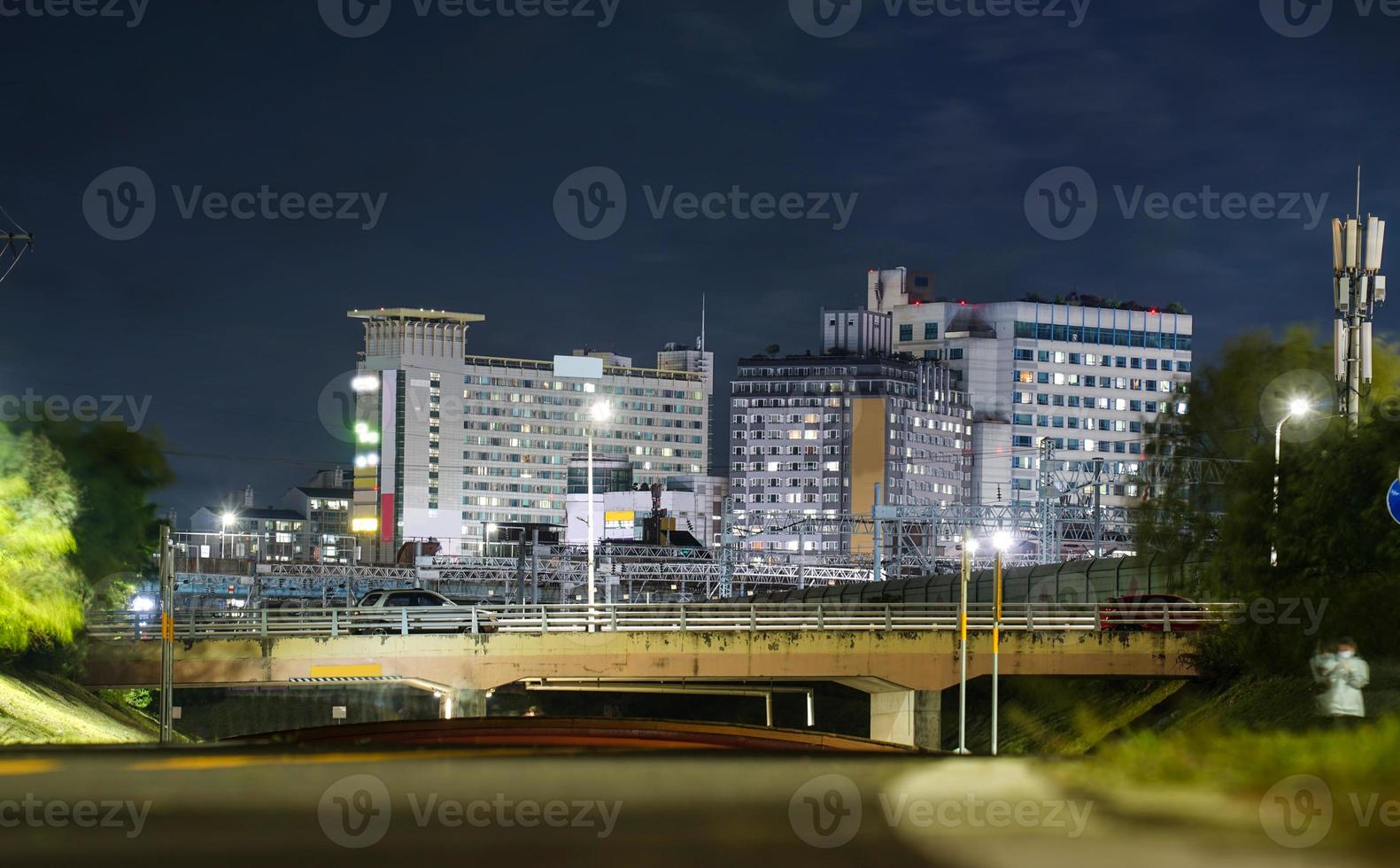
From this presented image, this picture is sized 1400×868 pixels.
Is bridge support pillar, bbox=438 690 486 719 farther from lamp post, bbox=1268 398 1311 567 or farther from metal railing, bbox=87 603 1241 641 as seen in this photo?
lamp post, bbox=1268 398 1311 567

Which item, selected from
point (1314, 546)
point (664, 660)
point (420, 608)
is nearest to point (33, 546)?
point (420, 608)

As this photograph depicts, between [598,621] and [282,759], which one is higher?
[282,759]

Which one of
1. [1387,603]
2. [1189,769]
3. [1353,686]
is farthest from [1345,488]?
[1189,769]

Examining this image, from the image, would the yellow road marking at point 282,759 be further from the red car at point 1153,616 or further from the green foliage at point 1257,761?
the red car at point 1153,616

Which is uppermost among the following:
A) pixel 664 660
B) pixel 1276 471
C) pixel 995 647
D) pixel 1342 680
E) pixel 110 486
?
pixel 1276 471

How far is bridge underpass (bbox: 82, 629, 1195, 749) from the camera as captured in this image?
4438 cm

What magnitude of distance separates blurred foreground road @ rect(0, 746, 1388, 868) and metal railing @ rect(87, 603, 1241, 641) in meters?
32.9

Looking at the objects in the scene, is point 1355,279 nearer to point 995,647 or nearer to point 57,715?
point 995,647

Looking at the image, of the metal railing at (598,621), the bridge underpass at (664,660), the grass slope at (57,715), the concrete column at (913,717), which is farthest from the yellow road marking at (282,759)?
the concrete column at (913,717)

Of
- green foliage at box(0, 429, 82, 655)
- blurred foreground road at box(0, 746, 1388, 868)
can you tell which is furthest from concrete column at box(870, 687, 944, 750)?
blurred foreground road at box(0, 746, 1388, 868)

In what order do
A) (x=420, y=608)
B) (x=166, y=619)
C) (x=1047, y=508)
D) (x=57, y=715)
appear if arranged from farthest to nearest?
(x=1047, y=508) < (x=420, y=608) < (x=57, y=715) < (x=166, y=619)

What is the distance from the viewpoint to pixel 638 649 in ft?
157

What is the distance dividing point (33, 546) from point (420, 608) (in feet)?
44.5

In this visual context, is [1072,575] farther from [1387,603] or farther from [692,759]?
[692,759]
